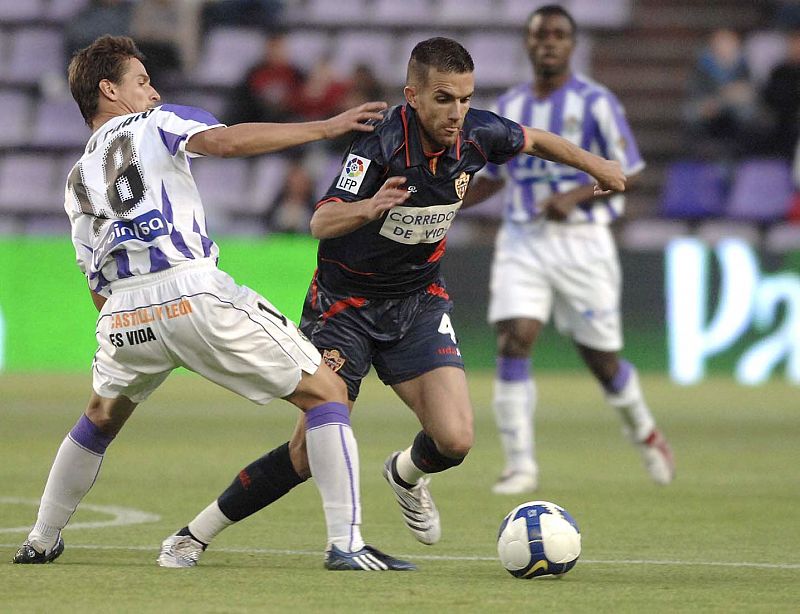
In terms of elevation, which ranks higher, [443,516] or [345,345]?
[345,345]

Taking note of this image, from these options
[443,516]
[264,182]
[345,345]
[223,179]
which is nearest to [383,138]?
[345,345]

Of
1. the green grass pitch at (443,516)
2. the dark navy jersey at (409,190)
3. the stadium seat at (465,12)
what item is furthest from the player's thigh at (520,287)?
the stadium seat at (465,12)

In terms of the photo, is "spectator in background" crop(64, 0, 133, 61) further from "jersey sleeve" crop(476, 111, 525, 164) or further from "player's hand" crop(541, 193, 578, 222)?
"jersey sleeve" crop(476, 111, 525, 164)

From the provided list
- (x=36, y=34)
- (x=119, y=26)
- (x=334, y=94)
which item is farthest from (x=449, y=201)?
(x=36, y=34)

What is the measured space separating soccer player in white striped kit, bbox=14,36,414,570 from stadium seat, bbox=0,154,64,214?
12.9 metres

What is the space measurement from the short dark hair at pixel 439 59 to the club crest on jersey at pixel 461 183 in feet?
1.28

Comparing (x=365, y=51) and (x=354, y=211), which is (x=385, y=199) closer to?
(x=354, y=211)

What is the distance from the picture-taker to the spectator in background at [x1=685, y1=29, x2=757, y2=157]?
16734 mm

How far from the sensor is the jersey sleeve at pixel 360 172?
5.43 meters

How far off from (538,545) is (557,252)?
11.9 feet

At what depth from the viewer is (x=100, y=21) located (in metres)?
18.2

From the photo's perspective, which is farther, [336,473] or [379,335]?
[379,335]

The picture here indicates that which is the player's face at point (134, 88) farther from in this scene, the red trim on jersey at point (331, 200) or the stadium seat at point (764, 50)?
the stadium seat at point (764, 50)

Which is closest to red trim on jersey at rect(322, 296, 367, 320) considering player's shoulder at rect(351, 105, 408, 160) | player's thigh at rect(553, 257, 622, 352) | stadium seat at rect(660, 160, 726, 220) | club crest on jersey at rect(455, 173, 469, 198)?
club crest on jersey at rect(455, 173, 469, 198)
